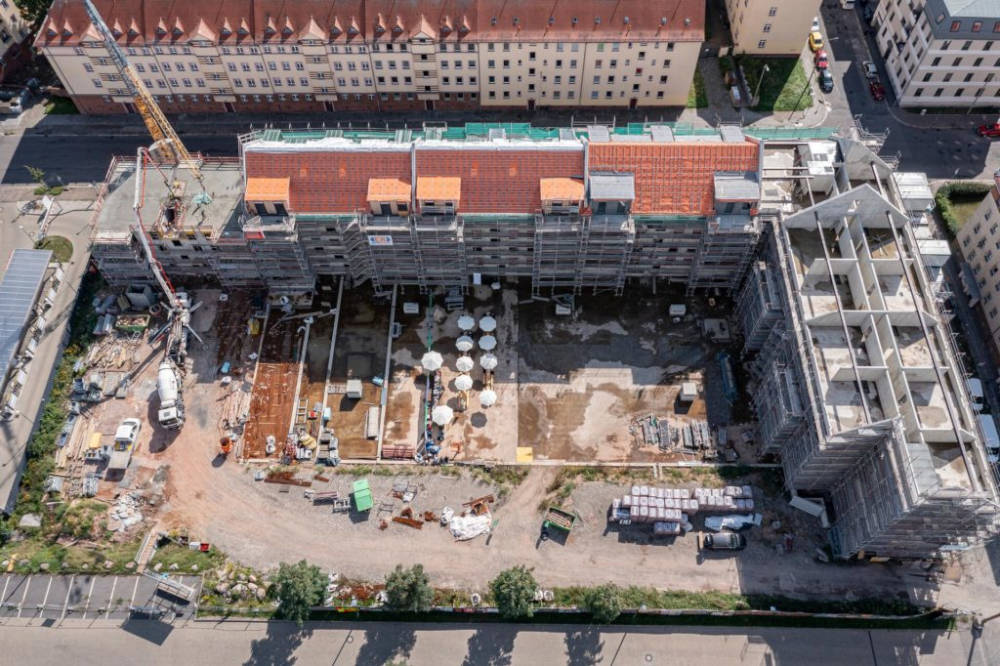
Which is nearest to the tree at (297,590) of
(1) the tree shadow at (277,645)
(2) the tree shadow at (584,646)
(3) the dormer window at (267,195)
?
(1) the tree shadow at (277,645)

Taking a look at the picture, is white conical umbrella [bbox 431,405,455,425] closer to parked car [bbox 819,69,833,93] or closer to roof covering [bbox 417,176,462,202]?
roof covering [bbox 417,176,462,202]

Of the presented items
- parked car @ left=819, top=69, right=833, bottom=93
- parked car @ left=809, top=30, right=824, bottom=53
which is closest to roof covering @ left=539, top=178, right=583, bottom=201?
parked car @ left=819, top=69, right=833, bottom=93

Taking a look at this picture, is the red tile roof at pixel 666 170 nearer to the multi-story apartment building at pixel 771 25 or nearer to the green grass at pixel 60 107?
the multi-story apartment building at pixel 771 25

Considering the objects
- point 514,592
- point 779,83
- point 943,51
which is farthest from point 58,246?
point 943,51

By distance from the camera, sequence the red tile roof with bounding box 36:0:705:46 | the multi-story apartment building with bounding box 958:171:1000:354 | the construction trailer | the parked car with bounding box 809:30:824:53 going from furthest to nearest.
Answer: the parked car with bounding box 809:30:824:53
the red tile roof with bounding box 36:0:705:46
the multi-story apartment building with bounding box 958:171:1000:354
the construction trailer

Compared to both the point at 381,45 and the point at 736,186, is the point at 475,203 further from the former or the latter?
the point at 381,45

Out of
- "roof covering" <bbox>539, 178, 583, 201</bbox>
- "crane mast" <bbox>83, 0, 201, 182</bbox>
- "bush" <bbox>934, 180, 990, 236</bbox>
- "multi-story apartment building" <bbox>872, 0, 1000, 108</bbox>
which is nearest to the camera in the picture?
"roof covering" <bbox>539, 178, 583, 201</bbox>
